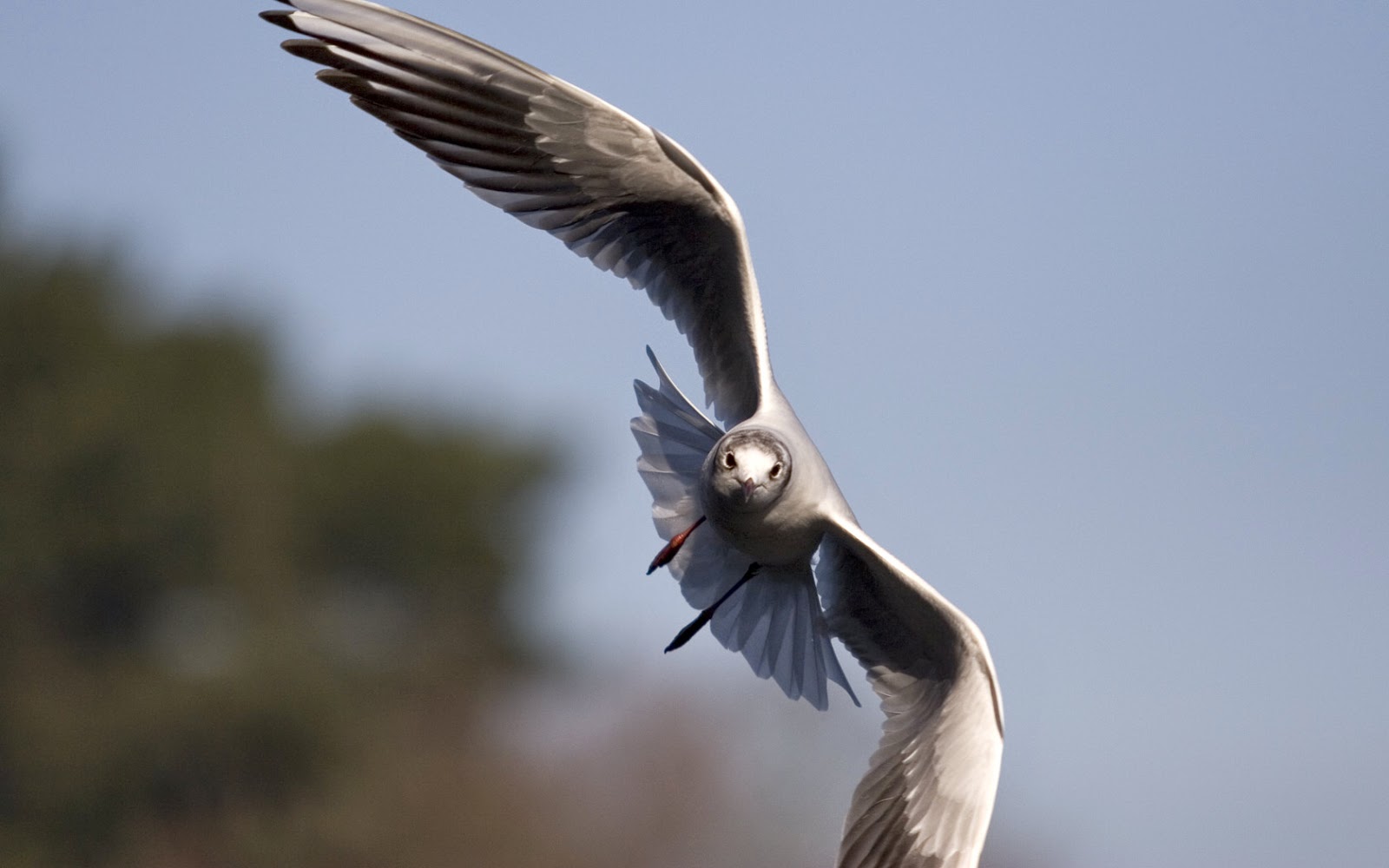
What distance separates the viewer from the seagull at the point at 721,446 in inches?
176

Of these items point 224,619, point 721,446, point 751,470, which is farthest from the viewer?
point 224,619

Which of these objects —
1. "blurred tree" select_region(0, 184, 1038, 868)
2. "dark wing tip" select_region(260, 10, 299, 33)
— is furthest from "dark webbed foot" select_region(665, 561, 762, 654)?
"blurred tree" select_region(0, 184, 1038, 868)

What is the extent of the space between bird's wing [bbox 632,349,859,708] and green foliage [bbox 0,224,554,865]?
55.4 ft

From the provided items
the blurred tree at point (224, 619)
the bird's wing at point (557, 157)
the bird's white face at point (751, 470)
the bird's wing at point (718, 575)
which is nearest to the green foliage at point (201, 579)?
the blurred tree at point (224, 619)

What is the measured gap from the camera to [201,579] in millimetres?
24672

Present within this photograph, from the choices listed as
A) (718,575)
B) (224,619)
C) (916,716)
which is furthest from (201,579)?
(916,716)

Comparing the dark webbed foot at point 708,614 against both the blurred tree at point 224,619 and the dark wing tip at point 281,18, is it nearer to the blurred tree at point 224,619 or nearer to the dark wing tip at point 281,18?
the dark wing tip at point 281,18

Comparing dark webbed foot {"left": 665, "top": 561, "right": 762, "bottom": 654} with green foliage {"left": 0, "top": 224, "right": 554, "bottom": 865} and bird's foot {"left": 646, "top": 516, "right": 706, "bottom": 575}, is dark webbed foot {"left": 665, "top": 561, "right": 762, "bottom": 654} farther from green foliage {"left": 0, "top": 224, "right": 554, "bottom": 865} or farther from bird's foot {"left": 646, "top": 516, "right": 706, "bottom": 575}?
green foliage {"left": 0, "top": 224, "right": 554, "bottom": 865}

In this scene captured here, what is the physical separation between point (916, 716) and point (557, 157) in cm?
170

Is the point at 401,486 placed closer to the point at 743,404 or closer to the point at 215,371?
the point at 215,371

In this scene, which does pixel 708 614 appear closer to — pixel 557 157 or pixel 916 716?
pixel 916 716

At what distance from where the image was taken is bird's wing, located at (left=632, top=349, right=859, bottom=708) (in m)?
5.11

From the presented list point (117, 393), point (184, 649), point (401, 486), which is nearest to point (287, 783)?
point (184, 649)

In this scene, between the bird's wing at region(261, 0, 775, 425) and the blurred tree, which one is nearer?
the bird's wing at region(261, 0, 775, 425)
